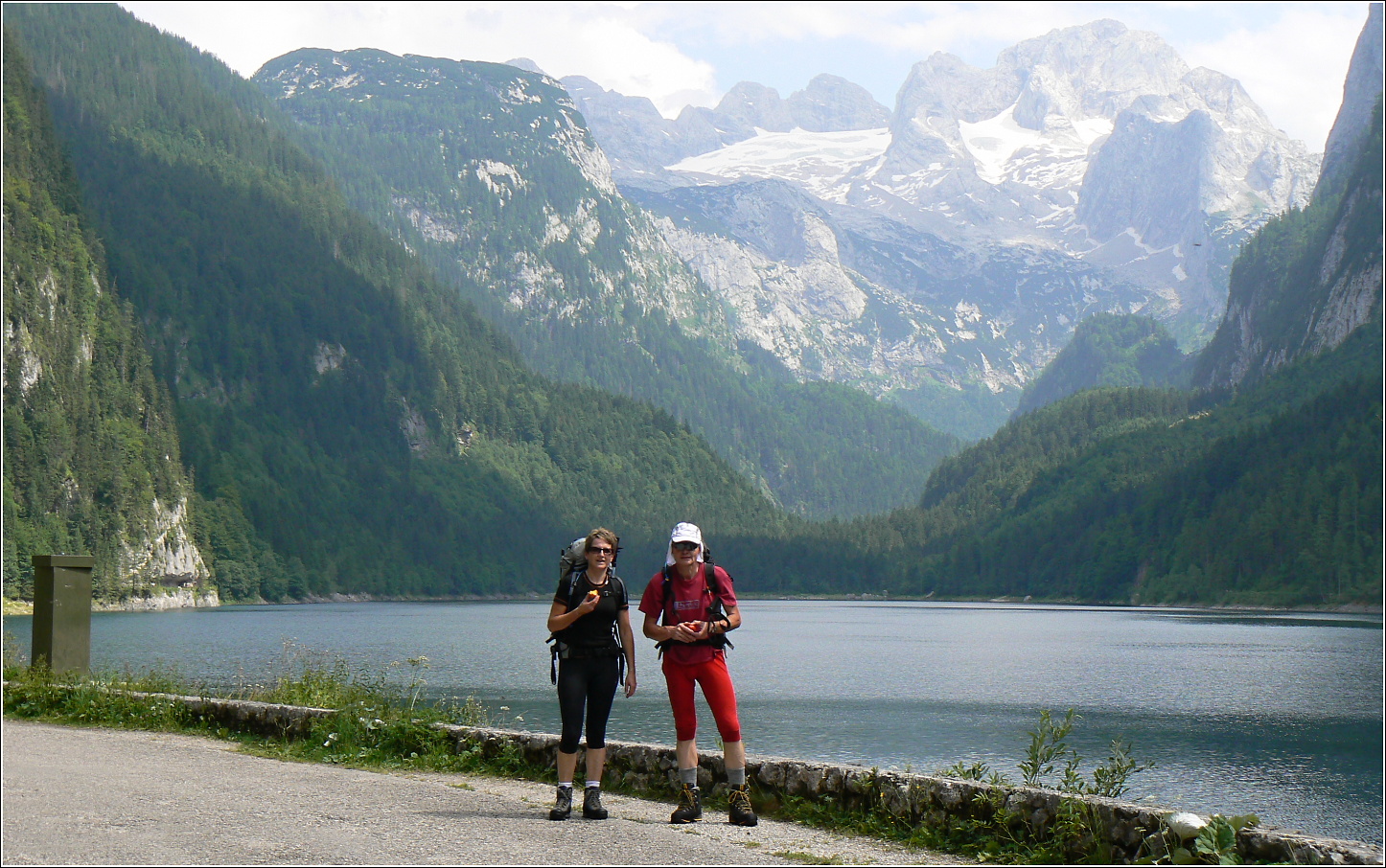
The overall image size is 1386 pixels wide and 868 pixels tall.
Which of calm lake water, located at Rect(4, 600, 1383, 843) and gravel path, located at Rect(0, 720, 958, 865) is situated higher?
gravel path, located at Rect(0, 720, 958, 865)

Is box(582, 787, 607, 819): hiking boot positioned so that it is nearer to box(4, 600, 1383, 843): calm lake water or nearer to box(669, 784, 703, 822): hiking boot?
box(669, 784, 703, 822): hiking boot

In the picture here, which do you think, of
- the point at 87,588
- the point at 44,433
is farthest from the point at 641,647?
the point at 44,433

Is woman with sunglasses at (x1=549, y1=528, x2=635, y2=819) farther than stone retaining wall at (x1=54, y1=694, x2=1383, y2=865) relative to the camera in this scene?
Yes

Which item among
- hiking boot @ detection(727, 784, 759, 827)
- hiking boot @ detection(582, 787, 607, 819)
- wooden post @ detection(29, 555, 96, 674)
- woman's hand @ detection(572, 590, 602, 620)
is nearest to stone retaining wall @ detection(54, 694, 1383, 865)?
hiking boot @ detection(727, 784, 759, 827)

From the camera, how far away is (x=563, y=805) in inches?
612

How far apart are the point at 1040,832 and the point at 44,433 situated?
190 metres

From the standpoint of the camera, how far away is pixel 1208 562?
634ft

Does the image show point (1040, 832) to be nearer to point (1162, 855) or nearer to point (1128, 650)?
point (1162, 855)

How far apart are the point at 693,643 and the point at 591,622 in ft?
3.81

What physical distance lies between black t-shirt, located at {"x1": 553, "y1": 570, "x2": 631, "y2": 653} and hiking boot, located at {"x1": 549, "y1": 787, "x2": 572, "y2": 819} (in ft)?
5.10

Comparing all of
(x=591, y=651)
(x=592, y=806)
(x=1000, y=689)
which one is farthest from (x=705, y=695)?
(x=1000, y=689)

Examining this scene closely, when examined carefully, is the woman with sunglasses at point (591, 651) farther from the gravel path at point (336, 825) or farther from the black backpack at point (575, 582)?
the gravel path at point (336, 825)

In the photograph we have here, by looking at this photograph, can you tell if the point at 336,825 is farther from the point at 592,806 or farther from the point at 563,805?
the point at 592,806

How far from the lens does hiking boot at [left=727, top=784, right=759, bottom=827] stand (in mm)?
15430
